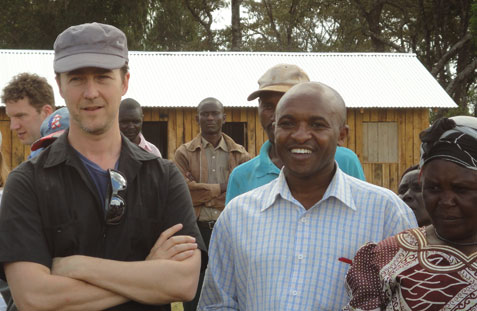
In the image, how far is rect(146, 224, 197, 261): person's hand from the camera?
2.89m

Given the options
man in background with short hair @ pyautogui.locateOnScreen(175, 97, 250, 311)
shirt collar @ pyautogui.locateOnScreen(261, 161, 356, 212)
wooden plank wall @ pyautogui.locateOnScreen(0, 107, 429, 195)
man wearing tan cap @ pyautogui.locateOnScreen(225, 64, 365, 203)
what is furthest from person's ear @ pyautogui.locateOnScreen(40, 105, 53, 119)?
wooden plank wall @ pyautogui.locateOnScreen(0, 107, 429, 195)

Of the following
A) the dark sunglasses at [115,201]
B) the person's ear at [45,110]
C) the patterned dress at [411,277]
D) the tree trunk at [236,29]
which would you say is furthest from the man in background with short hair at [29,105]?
the tree trunk at [236,29]

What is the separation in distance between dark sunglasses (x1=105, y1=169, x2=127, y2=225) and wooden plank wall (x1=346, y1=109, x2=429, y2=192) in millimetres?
14272

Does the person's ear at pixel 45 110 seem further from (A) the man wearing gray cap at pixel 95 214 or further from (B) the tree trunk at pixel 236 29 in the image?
(B) the tree trunk at pixel 236 29

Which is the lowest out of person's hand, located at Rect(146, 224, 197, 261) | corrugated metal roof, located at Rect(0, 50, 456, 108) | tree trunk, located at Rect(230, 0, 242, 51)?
person's hand, located at Rect(146, 224, 197, 261)

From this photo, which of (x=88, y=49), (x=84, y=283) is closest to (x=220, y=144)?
(x=88, y=49)

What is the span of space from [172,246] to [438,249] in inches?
43.6

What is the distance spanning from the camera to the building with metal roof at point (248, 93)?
15.8 meters

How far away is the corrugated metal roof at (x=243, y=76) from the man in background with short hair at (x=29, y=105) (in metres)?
10.3

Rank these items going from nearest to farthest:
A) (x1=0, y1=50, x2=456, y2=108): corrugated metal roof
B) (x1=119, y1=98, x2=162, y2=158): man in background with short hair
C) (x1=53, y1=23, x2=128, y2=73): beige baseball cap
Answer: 1. (x1=53, y1=23, x2=128, y2=73): beige baseball cap
2. (x1=119, y1=98, x2=162, y2=158): man in background with short hair
3. (x1=0, y1=50, x2=456, y2=108): corrugated metal roof

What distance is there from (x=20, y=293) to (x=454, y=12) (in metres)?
32.1

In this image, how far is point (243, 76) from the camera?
57.2ft

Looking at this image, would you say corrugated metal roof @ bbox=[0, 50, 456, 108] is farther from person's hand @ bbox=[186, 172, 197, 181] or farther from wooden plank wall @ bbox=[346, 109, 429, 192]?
person's hand @ bbox=[186, 172, 197, 181]

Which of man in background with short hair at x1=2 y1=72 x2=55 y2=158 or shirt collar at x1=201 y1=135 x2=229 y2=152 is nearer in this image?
man in background with short hair at x1=2 y1=72 x2=55 y2=158
